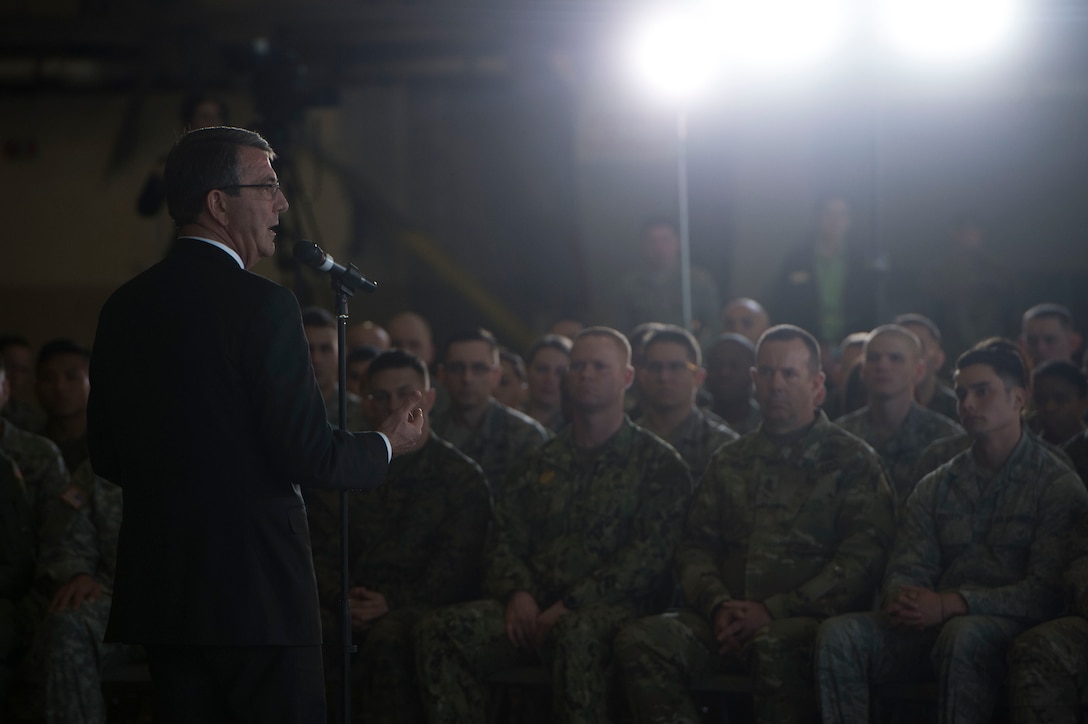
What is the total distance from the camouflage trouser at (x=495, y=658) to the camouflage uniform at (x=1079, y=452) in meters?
1.37

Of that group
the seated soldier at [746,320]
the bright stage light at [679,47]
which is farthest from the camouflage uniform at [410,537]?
the bright stage light at [679,47]

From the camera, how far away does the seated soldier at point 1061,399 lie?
4.13 metres

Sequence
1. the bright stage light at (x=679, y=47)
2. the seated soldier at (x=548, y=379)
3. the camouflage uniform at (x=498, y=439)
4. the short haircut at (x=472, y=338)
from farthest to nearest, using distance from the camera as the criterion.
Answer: the bright stage light at (x=679, y=47), the seated soldier at (x=548, y=379), the short haircut at (x=472, y=338), the camouflage uniform at (x=498, y=439)

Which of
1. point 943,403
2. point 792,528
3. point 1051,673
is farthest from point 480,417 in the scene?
point 1051,673

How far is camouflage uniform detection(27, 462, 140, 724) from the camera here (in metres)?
3.62

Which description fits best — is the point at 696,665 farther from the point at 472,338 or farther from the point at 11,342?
the point at 11,342

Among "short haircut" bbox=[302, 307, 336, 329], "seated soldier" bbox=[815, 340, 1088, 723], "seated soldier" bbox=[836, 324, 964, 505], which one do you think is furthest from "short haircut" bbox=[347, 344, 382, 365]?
"seated soldier" bbox=[815, 340, 1088, 723]

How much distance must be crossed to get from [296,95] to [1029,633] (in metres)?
3.86

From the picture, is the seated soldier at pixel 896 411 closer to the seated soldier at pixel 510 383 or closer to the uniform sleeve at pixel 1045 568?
the uniform sleeve at pixel 1045 568

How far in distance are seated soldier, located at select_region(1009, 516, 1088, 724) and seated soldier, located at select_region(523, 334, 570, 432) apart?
2.30m

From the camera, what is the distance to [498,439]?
4656mm

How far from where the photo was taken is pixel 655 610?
149 inches

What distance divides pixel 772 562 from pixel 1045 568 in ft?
2.31

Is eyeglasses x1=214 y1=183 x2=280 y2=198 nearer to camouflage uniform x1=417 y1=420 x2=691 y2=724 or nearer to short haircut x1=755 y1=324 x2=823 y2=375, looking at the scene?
camouflage uniform x1=417 y1=420 x2=691 y2=724
